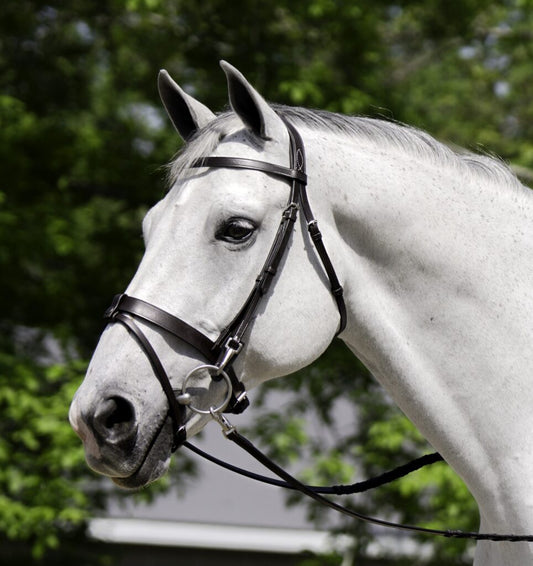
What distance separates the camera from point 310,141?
2756 mm

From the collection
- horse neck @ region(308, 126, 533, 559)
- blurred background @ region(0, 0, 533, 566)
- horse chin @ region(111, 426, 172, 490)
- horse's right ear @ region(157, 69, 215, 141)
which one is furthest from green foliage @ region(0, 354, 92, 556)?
horse neck @ region(308, 126, 533, 559)

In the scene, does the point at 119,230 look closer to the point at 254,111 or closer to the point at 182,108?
the point at 182,108

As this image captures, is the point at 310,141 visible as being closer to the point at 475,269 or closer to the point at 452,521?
the point at 475,269

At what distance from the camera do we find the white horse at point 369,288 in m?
2.46

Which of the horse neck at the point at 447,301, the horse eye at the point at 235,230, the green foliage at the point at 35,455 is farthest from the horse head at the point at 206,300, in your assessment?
the green foliage at the point at 35,455

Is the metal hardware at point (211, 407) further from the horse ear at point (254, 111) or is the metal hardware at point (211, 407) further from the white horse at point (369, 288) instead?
the horse ear at point (254, 111)

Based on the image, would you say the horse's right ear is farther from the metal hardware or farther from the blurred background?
the blurred background

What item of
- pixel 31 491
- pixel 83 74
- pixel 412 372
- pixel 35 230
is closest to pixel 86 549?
pixel 31 491

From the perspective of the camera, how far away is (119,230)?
317 inches

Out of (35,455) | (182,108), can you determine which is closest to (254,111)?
(182,108)

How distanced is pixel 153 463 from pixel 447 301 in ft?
3.32

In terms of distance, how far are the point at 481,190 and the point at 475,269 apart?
0.29 meters

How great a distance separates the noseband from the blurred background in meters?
4.23

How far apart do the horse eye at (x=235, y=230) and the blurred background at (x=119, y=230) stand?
4368 millimetres
